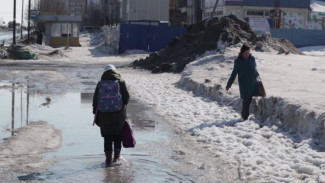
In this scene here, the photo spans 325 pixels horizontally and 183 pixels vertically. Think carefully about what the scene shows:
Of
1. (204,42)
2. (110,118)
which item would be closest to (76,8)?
(204,42)

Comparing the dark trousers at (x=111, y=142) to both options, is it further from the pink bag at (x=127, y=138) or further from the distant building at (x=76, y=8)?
the distant building at (x=76, y=8)

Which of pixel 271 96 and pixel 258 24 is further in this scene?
pixel 258 24

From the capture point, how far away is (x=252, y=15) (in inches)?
2475

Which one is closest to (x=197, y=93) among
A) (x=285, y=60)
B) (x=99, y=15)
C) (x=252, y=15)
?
(x=285, y=60)

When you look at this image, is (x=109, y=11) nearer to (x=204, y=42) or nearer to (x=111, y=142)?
(x=204, y=42)

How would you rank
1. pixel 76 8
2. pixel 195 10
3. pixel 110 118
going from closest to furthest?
1. pixel 110 118
2. pixel 195 10
3. pixel 76 8

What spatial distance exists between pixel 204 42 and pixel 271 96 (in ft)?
63.6

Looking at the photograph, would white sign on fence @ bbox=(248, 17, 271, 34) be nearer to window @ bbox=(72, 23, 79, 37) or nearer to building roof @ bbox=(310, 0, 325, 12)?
building roof @ bbox=(310, 0, 325, 12)

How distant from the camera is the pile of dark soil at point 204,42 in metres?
30.0

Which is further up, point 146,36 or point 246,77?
point 146,36

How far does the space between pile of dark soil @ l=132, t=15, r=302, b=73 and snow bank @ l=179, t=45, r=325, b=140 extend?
3464 millimetres

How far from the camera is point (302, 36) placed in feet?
186

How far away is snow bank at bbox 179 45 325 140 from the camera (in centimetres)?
1025

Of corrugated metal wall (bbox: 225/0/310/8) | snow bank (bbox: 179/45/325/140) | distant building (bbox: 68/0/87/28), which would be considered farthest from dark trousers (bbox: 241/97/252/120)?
distant building (bbox: 68/0/87/28)
